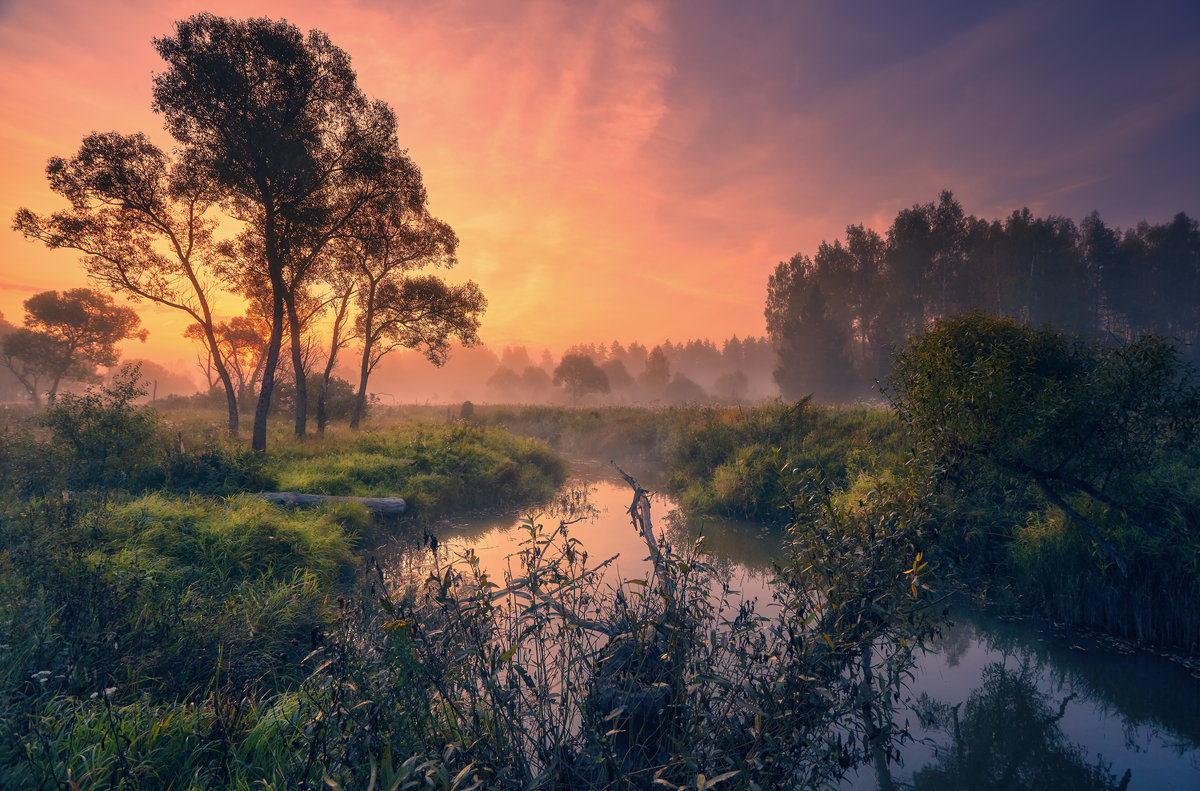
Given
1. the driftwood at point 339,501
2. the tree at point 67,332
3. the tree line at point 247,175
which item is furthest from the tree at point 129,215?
the tree at point 67,332

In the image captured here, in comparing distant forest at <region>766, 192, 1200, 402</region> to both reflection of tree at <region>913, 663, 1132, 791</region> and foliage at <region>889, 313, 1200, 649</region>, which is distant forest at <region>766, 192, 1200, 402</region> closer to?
foliage at <region>889, 313, 1200, 649</region>

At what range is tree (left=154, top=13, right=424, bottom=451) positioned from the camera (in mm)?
14195

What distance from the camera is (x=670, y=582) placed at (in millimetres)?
4266

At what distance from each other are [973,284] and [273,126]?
177 ft

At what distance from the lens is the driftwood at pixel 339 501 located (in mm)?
11406

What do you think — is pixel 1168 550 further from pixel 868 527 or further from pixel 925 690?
pixel 868 527

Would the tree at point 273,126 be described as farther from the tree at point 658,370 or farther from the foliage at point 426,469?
the tree at point 658,370

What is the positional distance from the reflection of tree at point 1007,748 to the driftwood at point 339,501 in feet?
38.2

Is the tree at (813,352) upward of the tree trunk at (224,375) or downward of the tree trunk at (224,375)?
upward

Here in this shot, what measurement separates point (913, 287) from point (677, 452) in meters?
39.3

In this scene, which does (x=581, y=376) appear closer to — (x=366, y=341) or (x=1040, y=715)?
(x=366, y=341)

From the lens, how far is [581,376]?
7556 centimetres

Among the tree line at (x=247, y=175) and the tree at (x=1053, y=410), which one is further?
the tree line at (x=247, y=175)

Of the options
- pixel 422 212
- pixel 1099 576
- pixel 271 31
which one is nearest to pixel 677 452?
pixel 1099 576
